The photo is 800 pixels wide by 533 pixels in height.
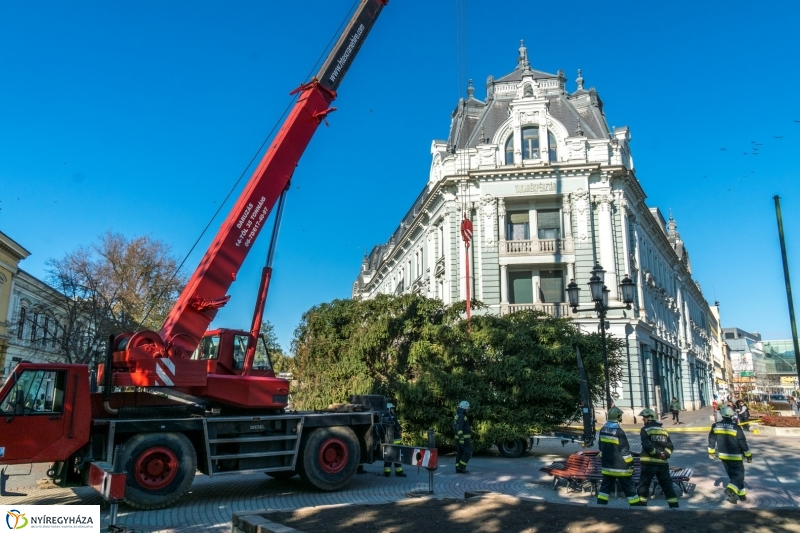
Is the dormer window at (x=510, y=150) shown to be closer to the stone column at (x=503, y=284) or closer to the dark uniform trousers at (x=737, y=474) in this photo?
the stone column at (x=503, y=284)

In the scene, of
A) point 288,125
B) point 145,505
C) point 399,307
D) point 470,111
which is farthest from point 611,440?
point 470,111

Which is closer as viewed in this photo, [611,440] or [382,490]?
[611,440]

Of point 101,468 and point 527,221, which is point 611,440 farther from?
point 527,221

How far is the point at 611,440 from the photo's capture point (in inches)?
368

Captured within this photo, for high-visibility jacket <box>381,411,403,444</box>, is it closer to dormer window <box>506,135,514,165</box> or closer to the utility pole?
the utility pole

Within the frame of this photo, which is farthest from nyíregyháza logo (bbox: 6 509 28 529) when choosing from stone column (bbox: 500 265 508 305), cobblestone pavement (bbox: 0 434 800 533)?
stone column (bbox: 500 265 508 305)

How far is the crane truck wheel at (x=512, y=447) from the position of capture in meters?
17.2

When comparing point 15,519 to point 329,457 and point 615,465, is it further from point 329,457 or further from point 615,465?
point 615,465

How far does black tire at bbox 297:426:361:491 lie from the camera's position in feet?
36.8

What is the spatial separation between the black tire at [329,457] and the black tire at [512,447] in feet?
22.2

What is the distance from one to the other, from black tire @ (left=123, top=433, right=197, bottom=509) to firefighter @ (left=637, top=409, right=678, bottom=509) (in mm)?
7171

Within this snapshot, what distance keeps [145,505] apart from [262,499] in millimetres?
1994

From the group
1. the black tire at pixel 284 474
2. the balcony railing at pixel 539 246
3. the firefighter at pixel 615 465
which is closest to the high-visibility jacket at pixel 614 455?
the firefighter at pixel 615 465

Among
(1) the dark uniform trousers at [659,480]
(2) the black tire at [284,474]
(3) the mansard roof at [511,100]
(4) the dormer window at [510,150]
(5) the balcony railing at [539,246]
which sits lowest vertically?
(2) the black tire at [284,474]
